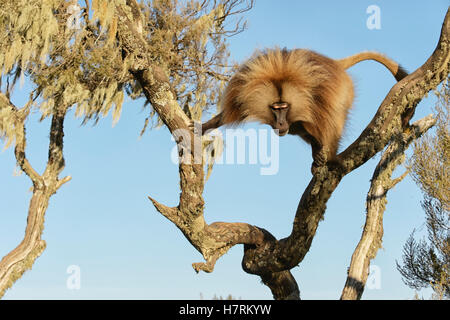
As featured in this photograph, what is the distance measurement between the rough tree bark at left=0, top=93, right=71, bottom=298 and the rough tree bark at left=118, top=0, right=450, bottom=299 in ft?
13.7

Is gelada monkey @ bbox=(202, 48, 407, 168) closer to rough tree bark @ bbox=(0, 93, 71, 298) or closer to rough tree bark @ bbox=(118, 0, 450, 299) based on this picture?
rough tree bark @ bbox=(118, 0, 450, 299)

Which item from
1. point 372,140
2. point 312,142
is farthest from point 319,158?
point 372,140

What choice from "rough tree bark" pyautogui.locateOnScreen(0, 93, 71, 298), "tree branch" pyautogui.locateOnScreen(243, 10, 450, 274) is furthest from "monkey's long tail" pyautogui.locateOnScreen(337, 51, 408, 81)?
"rough tree bark" pyautogui.locateOnScreen(0, 93, 71, 298)

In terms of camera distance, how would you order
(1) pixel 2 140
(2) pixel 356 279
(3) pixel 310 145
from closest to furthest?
(2) pixel 356 279, (3) pixel 310 145, (1) pixel 2 140

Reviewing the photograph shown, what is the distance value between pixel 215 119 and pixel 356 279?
2189mm

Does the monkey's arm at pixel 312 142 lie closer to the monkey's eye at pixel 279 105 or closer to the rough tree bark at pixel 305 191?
the monkey's eye at pixel 279 105

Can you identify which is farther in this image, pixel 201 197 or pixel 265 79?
pixel 265 79

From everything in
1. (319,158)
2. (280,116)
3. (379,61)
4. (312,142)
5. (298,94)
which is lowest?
(319,158)

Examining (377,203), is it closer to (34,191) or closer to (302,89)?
(302,89)

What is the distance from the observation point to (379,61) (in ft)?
18.6

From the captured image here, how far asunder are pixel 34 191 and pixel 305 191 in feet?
19.3

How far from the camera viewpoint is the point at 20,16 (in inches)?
307
